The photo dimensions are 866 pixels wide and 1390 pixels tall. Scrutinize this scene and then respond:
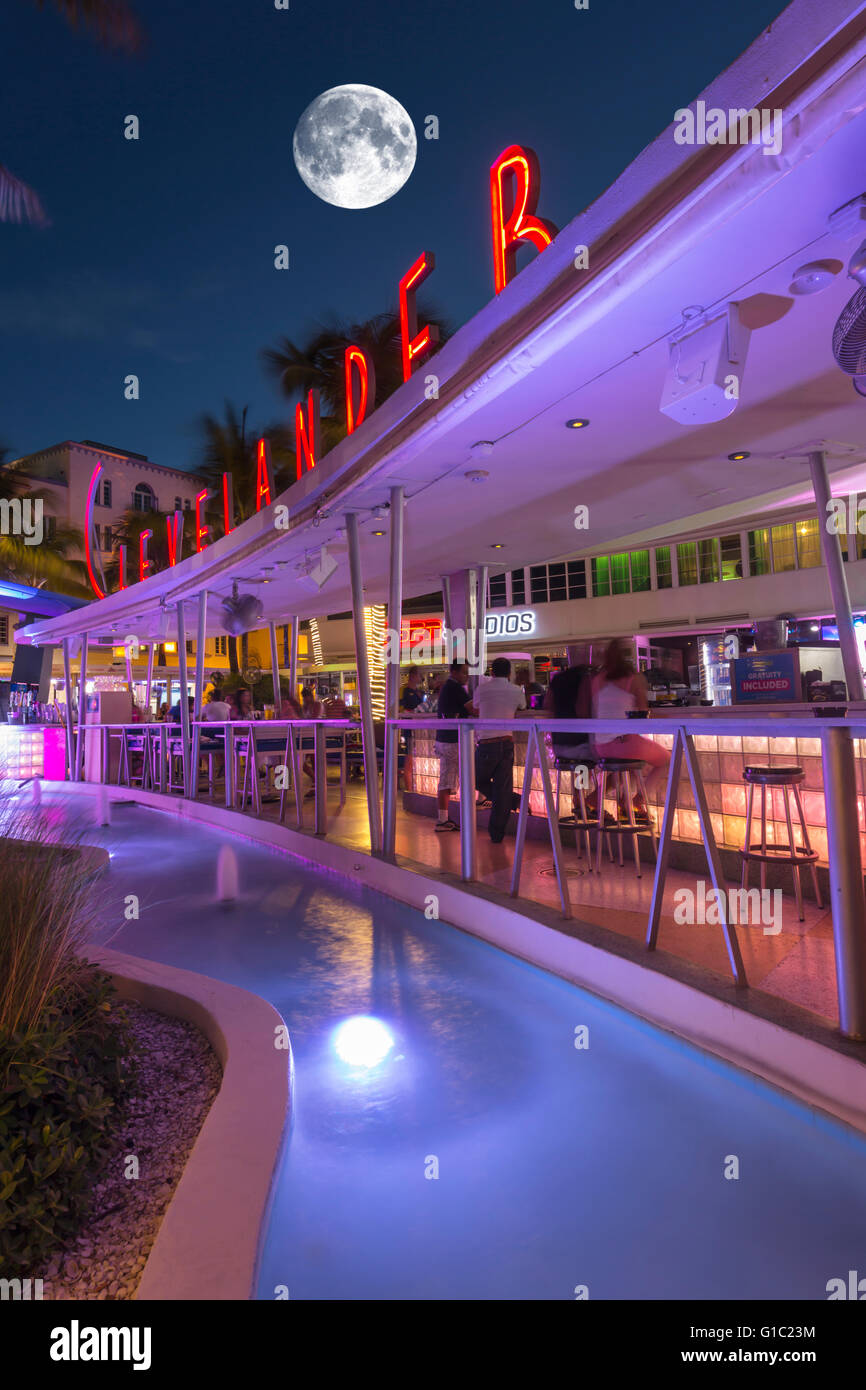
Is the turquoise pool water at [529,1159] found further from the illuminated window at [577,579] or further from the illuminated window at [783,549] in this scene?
the illuminated window at [577,579]

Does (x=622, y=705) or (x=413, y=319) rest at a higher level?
(x=413, y=319)

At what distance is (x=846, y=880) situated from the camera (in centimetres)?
243

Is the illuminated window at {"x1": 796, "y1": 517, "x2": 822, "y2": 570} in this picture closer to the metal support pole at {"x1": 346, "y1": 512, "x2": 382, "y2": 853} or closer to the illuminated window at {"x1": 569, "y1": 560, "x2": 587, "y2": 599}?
the illuminated window at {"x1": 569, "y1": 560, "x2": 587, "y2": 599}

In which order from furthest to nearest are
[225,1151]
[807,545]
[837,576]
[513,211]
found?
[807,545] < [837,576] < [513,211] < [225,1151]

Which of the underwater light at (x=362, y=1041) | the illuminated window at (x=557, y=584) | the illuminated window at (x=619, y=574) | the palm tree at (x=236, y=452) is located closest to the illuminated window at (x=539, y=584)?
the illuminated window at (x=557, y=584)

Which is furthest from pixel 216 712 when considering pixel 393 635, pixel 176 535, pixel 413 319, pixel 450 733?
pixel 413 319

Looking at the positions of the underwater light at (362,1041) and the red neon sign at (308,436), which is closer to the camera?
the underwater light at (362,1041)

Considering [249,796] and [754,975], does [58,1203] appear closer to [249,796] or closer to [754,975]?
[754,975]

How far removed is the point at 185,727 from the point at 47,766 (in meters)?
7.33

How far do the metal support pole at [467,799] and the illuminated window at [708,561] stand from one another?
12921mm

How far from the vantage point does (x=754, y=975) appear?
3.24 meters

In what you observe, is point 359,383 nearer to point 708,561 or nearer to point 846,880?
point 846,880

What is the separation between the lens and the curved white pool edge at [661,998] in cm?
240

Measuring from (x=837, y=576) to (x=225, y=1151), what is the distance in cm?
567
